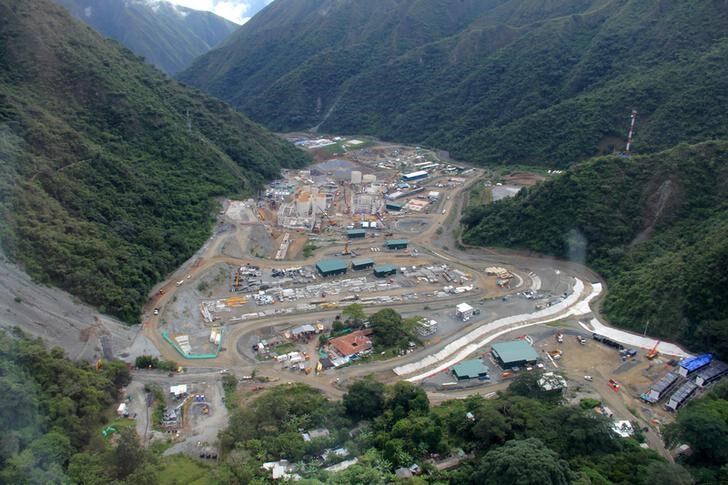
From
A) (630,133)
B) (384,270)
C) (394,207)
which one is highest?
(630,133)

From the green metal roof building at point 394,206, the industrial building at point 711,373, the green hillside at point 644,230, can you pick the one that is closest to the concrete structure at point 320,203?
the green metal roof building at point 394,206

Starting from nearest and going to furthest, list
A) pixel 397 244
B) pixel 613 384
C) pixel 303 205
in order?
1. pixel 613 384
2. pixel 397 244
3. pixel 303 205

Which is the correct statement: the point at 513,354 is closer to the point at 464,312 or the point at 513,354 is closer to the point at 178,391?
the point at 464,312

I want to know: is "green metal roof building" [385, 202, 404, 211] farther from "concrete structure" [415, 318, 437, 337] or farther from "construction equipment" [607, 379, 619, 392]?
"construction equipment" [607, 379, 619, 392]

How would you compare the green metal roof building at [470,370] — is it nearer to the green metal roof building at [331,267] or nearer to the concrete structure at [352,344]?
the concrete structure at [352,344]

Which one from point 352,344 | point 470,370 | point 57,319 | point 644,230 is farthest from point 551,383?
point 57,319

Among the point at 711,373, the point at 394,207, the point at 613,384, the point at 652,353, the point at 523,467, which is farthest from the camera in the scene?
the point at 394,207

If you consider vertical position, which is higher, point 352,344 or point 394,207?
point 394,207
